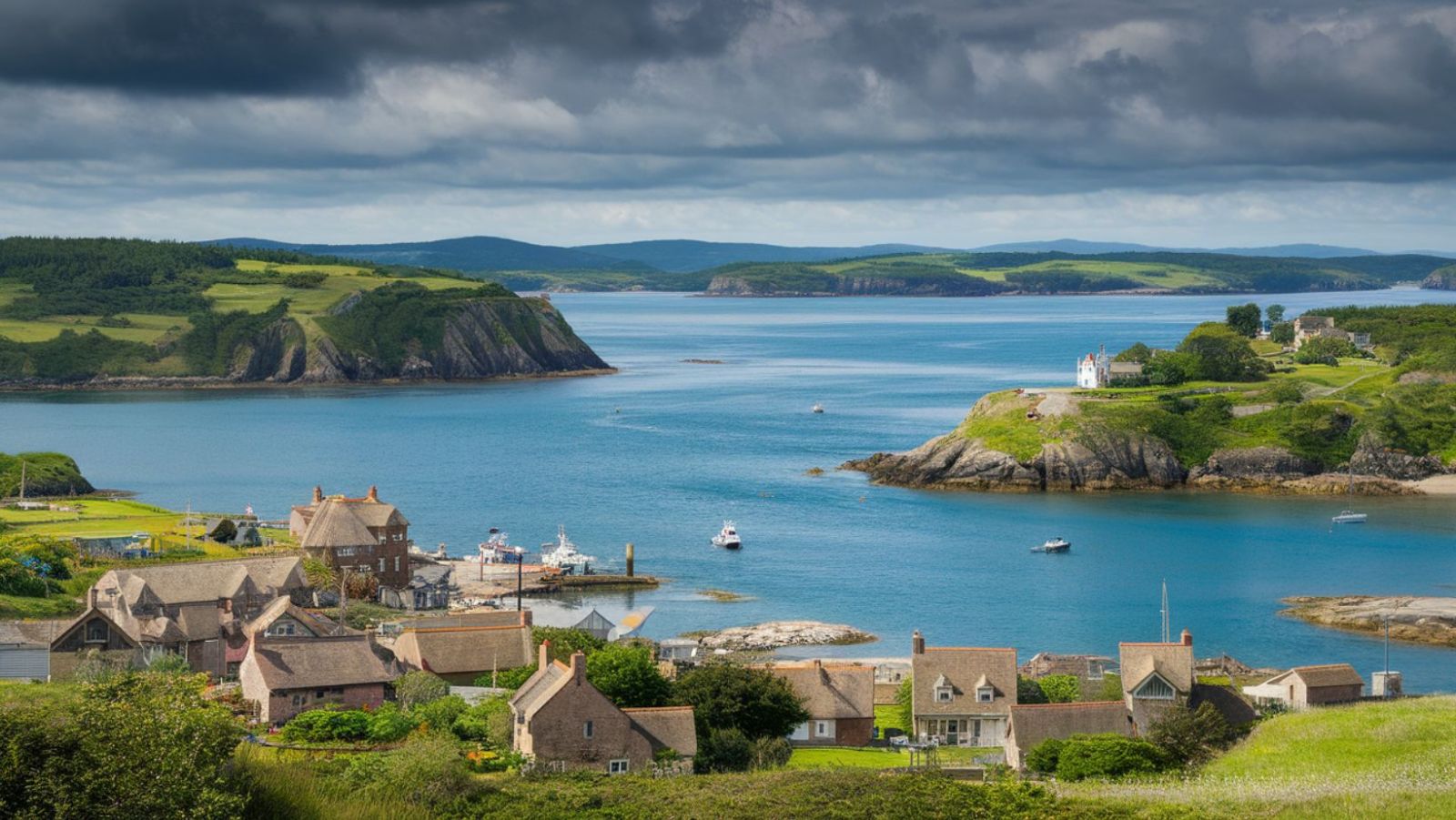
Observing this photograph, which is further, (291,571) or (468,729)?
(291,571)

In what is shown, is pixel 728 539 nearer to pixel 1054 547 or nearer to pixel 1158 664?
pixel 1054 547

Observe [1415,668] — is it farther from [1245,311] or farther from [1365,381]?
[1245,311]

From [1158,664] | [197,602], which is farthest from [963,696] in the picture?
[197,602]

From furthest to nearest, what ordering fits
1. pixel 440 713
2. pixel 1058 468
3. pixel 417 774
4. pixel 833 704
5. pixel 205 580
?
pixel 1058 468, pixel 205 580, pixel 833 704, pixel 440 713, pixel 417 774

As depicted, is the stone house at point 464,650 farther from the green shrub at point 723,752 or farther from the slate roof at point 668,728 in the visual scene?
the slate roof at point 668,728

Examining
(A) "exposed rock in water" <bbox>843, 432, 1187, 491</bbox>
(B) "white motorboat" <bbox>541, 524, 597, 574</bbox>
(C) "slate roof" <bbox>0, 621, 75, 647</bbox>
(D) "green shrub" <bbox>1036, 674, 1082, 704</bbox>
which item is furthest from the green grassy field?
(A) "exposed rock in water" <bbox>843, 432, 1187, 491</bbox>

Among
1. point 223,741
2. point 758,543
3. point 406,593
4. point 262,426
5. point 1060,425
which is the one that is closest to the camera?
point 223,741

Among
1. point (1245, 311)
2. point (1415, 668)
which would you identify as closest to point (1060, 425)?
point (1415, 668)
